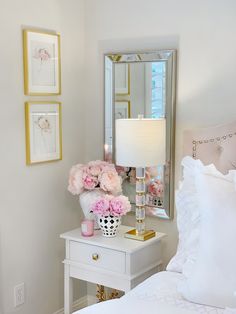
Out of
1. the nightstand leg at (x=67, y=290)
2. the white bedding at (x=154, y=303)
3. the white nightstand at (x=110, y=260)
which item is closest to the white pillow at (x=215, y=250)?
the white bedding at (x=154, y=303)

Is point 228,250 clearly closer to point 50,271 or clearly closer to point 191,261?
point 191,261

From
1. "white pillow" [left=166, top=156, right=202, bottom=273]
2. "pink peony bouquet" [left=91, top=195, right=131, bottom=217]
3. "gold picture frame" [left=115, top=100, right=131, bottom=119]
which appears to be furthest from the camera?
"gold picture frame" [left=115, top=100, right=131, bottom=119]

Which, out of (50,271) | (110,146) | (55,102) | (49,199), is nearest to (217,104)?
(110,146)

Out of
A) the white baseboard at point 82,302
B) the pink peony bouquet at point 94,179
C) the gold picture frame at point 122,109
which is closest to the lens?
the pink peony bouquet at point 94,179

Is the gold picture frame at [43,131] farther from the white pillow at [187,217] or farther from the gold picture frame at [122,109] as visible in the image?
the white pillow at [187,217]

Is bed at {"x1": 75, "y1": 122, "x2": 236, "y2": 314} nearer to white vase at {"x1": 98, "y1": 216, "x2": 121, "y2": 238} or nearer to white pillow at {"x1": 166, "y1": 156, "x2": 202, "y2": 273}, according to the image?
white pillow at {"x1": 166, "y1": 156, "x2": 202, "y2": 273}

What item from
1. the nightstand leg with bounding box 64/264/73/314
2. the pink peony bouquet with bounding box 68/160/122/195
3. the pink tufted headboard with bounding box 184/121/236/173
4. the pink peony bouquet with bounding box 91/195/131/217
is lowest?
the nightstand leg with bounding box 64/264/73/314

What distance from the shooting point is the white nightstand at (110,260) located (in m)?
2.61

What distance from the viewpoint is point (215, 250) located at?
191cm

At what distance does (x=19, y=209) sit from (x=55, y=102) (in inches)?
26.5

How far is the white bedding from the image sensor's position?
1.82m

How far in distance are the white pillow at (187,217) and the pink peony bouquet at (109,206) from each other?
480 millimetres

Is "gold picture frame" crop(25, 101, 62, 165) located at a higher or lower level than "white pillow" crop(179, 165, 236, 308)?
higher

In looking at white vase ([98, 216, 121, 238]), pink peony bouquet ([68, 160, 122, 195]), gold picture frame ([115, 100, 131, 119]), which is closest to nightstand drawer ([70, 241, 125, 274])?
white vase ([98, 216, 121, 238])
